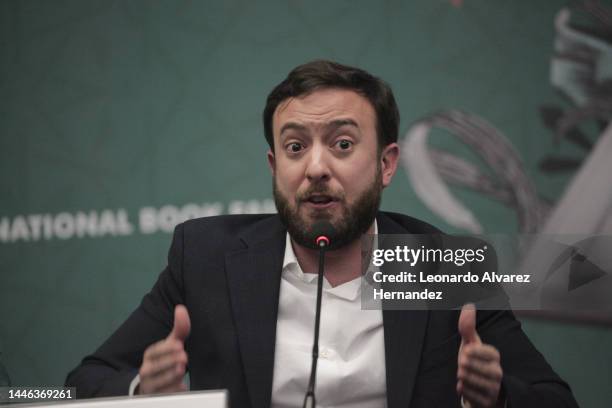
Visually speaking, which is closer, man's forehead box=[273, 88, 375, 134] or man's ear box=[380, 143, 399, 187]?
man's forehead box=[273, 88, 375, 134]

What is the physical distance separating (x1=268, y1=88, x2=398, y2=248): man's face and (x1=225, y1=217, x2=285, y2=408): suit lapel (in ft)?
0.39

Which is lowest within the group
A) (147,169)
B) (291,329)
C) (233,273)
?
(291,329)

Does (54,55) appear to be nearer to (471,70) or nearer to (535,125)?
(471,70)

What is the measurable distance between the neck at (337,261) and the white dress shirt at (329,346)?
0.9 inches

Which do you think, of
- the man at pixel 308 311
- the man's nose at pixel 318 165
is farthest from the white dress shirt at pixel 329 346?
the man's nose at pixel 318 165

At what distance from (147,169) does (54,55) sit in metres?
0.77

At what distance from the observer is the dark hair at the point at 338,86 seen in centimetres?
166

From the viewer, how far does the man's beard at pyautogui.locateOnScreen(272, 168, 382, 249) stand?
5.08 ft

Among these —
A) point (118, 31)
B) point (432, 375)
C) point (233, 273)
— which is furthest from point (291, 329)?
point (118, 31)

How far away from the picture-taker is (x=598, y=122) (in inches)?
99.7

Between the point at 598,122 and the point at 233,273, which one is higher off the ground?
the point at 598,122

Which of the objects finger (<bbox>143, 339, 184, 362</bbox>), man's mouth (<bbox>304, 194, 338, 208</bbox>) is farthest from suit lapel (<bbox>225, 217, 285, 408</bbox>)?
finger (<bbox>143, 339, 184, 362</bbox>)

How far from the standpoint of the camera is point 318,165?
59.5 inches

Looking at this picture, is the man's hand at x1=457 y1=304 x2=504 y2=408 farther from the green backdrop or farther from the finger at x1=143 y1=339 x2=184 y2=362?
the green backdrop
